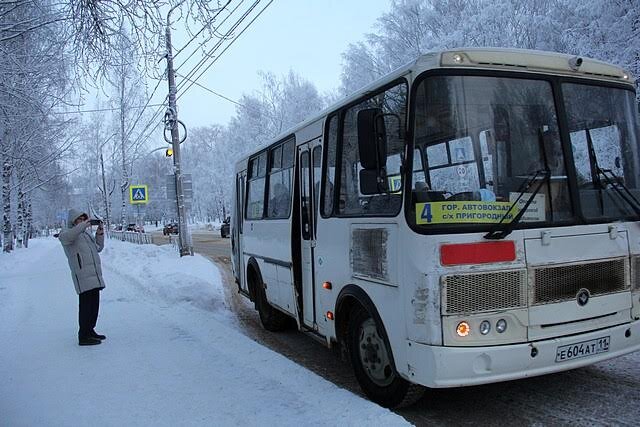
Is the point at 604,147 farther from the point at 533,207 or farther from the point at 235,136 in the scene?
the point at 235,136

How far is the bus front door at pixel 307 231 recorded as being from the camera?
19.1 feet

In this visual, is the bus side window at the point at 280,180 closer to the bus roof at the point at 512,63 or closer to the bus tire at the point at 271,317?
the bus tire at the point at 271,317

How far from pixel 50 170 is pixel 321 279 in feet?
104

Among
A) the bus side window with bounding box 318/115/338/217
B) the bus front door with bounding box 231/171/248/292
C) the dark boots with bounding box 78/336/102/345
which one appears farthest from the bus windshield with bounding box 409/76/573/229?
the bus front door with bounding box 231/171/248/292

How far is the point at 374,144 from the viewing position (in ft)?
13.6

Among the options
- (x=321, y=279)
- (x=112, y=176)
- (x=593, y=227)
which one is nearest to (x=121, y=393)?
(x=321, y=279)

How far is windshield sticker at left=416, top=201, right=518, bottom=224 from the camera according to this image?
12.4 feet

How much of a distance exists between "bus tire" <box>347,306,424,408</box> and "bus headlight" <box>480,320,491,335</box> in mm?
787

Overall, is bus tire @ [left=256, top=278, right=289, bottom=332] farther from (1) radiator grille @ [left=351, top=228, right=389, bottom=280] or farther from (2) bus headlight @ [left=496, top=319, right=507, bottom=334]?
(2) bus headlight @ [left=496, top=319, right=507, bottom=334]

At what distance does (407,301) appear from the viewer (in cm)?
388

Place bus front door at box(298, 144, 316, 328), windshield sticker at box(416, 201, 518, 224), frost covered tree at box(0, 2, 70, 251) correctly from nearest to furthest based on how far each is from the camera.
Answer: windshield sticker at box(416, 201, 518, 224) → bus front door at box(298, 144, 316, 328) → frost covered tree at box(0, 2, 70, 251)

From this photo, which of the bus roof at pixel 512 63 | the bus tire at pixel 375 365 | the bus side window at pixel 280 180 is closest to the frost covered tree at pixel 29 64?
the bus side window at pixel 280 180

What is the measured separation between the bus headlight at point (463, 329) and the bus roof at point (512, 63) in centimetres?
183

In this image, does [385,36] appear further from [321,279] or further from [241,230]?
[321,279]
